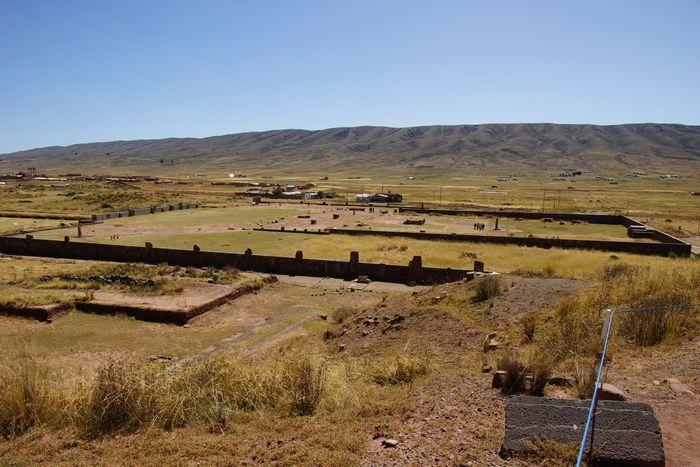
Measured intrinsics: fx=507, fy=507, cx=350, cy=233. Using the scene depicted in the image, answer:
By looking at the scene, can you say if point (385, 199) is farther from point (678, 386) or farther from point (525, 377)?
point (678, 386)

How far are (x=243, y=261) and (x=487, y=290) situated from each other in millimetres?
17408

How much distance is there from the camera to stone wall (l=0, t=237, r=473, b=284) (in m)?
25.6

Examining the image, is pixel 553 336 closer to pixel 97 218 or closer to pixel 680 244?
pixel 680 244

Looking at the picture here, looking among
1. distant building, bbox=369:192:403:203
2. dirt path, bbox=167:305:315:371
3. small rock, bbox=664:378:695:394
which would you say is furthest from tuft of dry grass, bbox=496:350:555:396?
distant building, bbox=369:192:403:203

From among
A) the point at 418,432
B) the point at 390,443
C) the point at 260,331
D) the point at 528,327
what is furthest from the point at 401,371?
the point at 260,331

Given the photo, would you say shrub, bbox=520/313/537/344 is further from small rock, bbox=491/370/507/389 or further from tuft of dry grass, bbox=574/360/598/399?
small rock, bbox=491/370/507/389

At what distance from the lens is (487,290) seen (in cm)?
1474

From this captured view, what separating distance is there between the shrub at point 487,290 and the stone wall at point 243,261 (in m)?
8.28

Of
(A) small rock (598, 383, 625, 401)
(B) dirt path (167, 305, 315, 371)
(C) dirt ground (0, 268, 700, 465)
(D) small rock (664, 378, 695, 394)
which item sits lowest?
(B) dirt path (167, 305, 315, 371)

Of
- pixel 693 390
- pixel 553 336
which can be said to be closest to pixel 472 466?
pixel 693 390

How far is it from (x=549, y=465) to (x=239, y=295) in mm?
19017

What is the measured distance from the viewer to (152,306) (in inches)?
755

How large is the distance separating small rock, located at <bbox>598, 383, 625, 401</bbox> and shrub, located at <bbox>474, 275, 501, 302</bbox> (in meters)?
8.34

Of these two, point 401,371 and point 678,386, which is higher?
point 678,386
